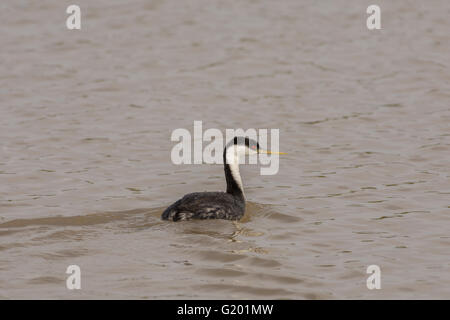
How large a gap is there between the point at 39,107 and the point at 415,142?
8774 millimetres

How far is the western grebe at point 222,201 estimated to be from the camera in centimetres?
1274

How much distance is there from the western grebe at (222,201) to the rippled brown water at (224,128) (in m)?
0.18

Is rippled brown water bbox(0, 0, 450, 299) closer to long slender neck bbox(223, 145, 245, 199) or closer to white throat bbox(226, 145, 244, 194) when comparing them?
long slender neck bbox(223, 145, 245, 199)

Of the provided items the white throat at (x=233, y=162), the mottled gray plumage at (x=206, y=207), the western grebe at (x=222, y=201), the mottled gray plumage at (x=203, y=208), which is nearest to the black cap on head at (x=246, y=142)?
the western grebe at (x=222, y=201)

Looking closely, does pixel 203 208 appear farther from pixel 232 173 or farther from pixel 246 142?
pixel 246 142

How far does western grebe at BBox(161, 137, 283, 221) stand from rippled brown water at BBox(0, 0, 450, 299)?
185mm

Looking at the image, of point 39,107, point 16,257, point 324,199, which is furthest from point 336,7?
point 16,257

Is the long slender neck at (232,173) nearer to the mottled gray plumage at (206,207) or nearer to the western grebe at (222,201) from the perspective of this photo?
the western grebe at (222,201)

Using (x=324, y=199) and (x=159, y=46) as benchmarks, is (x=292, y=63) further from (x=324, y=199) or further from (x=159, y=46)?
(x=324, y=199)

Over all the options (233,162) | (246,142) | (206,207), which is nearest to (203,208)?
(206,207)

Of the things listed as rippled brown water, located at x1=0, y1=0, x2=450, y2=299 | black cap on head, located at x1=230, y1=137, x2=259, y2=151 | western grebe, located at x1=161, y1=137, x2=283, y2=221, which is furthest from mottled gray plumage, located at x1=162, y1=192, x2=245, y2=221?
black cap on head, located at x1=230, y1=137, x2=259, y2=151

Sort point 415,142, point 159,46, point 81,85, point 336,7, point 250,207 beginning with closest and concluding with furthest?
point 250,207
point 415,142
point 81,85
point 159,46
point 336,7

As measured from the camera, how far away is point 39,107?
1972 cm
